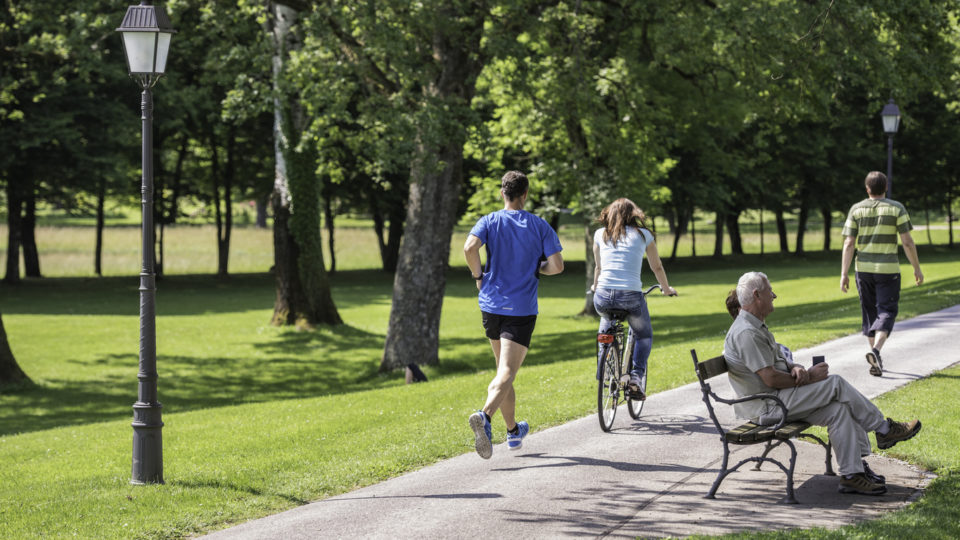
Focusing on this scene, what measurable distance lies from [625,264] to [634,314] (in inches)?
19.0

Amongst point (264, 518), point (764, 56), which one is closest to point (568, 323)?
point (764, 56)

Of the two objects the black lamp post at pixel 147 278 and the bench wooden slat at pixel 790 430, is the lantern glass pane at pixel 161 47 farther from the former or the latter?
the bench wooden slat at pixel 790 430

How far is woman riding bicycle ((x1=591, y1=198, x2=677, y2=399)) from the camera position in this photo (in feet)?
29.2

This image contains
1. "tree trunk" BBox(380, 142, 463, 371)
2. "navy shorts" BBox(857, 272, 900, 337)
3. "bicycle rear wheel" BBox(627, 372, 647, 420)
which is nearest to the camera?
"bicycle rear wheel" BBox(627, 372, 647, 420)

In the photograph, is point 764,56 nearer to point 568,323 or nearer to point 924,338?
point 924,338

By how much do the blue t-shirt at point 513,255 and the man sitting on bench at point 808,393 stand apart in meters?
1.55

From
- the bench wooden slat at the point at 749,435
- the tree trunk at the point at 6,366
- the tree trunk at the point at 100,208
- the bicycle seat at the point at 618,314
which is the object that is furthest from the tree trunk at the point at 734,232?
the bench wooden slat at the point at 749,435

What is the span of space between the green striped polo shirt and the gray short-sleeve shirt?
4.49 metres

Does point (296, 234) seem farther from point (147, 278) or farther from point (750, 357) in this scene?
point (750, 357)

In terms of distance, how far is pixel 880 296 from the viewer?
1100cm

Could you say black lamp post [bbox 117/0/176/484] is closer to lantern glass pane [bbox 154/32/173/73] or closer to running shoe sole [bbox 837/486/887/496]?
lantern glass pane [bbox 154/32/173/73]

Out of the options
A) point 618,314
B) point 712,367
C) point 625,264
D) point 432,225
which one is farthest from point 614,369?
point 432,225

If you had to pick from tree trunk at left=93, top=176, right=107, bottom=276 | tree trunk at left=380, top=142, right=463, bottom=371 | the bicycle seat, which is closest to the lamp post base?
the bicycle seat

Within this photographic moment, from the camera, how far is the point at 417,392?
1321cm
